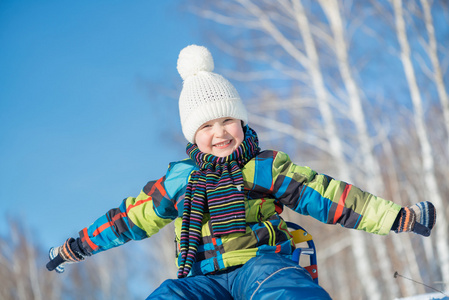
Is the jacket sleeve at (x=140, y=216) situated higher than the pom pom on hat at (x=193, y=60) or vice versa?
the pom pom on hat at (x=193, y=60)

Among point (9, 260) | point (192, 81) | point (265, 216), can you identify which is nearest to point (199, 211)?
point (265, 216)

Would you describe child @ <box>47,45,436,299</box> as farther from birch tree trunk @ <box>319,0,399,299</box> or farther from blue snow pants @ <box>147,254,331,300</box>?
birch tree trunk @ <box>319,0,399,299</box>

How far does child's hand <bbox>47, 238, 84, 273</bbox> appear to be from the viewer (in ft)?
9.29

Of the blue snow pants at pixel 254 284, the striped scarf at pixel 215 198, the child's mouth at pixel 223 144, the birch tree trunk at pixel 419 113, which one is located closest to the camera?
→ the blue snow pants at pixel 254 284

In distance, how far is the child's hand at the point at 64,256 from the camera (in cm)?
283

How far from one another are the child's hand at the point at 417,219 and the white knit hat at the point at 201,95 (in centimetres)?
97

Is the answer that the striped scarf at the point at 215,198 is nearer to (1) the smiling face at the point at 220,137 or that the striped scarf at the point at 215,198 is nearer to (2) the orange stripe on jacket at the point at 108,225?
(1) the smiling face at the point at 220,137

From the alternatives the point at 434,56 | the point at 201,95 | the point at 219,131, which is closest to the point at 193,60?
the point at 201,95

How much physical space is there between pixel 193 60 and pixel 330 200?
1.10 meters

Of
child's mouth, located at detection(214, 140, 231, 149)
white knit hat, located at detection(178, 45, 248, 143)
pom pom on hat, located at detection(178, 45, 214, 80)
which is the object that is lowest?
child's mouth, located at detection(214, 140, 231, 149)

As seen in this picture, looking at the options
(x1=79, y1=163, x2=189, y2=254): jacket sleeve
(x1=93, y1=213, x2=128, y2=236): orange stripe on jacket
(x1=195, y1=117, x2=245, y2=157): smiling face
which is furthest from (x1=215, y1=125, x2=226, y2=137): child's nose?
(x1=93, y1=213, x2=128, y2=236): orange stripe on jacket

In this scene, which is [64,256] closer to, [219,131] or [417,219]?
[219,131]

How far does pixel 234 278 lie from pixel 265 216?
0.36 metres

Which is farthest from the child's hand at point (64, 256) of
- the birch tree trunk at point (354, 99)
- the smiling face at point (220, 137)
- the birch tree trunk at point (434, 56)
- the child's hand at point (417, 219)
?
the birch tree trunk at point (434, 56)
